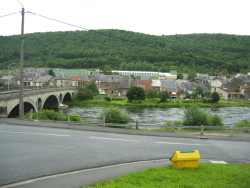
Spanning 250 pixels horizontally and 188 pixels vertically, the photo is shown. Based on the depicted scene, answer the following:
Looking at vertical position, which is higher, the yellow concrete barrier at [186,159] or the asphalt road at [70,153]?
the yellow concrete barrier at [186,159]

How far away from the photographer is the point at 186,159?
27.5 ft

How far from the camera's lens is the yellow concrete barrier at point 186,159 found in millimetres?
8383

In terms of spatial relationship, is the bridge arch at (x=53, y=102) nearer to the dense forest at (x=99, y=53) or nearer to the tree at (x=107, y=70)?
the tree at (x=107, y=70)

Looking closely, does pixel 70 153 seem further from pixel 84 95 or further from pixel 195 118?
pixel 84 95

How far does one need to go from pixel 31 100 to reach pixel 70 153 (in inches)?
Answer: 1267

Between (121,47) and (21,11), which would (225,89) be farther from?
(121,47)

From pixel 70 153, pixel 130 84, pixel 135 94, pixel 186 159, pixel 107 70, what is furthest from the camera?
pixel 107 70

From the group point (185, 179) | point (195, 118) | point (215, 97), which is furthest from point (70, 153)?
point (215, 97)

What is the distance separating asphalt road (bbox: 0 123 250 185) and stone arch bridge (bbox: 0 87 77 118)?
658 inches

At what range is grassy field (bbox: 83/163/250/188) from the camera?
22.0ft

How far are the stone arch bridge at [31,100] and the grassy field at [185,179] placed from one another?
75.1ft

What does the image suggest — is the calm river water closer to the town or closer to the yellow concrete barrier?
the town

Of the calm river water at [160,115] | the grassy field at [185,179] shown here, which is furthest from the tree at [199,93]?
the grassy field at [185,179]

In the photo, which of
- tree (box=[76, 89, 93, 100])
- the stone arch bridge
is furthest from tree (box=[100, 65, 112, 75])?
tree (box=[76, 89, 93, 100])
